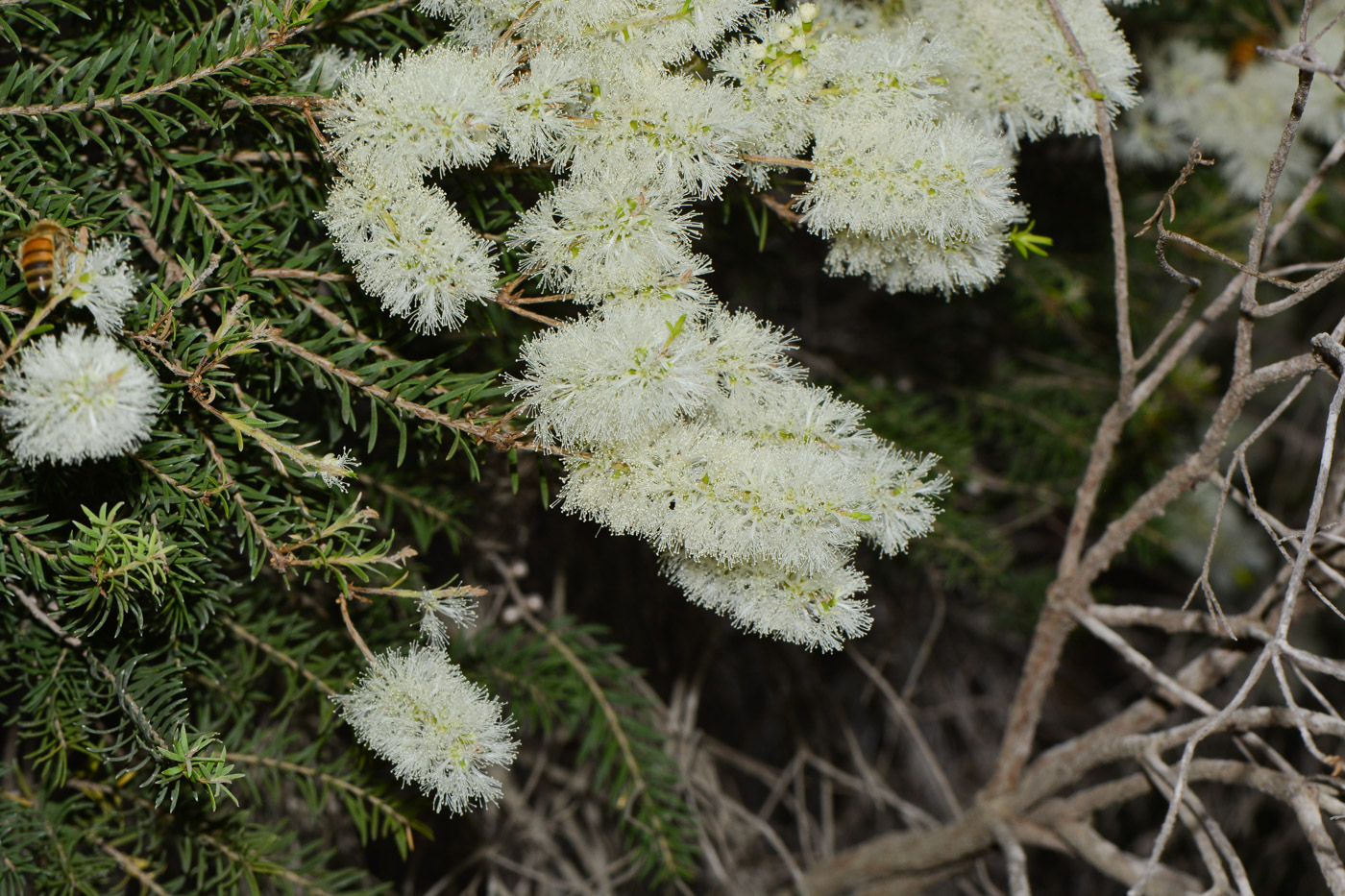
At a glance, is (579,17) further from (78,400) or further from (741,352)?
(78,400)

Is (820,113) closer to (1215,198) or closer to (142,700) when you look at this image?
(142,700)

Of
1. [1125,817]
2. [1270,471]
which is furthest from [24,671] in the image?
[1270,471]

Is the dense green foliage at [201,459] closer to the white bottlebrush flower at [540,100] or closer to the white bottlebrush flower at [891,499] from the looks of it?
the white bottlebrush flower at [540,100]

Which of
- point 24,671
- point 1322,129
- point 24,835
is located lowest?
point 24,835

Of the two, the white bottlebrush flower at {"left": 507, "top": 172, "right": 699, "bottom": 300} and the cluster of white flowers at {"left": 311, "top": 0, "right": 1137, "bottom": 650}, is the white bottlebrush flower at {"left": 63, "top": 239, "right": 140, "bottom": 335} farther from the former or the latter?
the white bottlebrush flower at {"left": 507, "top": 172, "right": 699, "bottom": 300}

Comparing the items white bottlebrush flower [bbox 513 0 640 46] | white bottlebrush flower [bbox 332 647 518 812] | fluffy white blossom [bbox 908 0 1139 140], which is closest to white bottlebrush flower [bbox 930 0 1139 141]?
fluffy white blossom [bbox 908 0 1139 140]

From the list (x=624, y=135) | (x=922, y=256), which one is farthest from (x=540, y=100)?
(x=922, y=256)

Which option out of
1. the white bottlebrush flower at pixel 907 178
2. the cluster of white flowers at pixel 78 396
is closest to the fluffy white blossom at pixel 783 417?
the white bottlebrush flower at pixel 907 178
